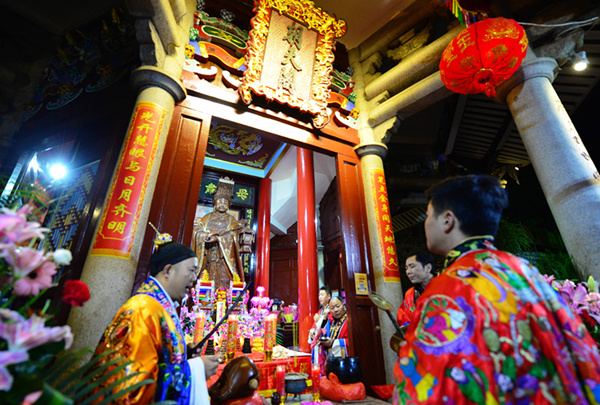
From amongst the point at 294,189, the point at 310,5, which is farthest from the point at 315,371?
the point at 294,189

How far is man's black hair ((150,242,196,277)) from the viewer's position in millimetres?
1715

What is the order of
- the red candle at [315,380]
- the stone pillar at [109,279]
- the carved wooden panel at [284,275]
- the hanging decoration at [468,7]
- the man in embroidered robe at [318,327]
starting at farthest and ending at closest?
1. the carved wooden panel at [284,275]
2. the man in embroidered robe at [318,327]
3. the hanging decoration at [468,7]
4. the red candle at [315,380]
5. the stone pillar at [109,279]

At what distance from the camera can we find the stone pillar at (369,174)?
3.72m

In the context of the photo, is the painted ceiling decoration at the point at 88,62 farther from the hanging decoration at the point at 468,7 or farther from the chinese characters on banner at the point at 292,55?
the hanging decoration at the point at 468,7

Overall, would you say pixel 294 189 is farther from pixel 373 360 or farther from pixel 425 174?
pixel 373 360

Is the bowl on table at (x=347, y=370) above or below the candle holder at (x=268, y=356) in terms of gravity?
below

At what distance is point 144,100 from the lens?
9.52 feet

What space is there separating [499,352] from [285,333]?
7.16 m

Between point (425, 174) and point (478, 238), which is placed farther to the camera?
point (425, 174)

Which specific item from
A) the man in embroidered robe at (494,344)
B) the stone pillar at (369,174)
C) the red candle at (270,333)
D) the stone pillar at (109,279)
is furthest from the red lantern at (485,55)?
the red candle at (270,333)

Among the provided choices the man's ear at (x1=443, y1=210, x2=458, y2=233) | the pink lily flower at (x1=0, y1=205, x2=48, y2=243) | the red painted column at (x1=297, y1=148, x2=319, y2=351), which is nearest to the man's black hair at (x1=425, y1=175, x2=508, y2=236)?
the man's ear at (x1=443, y1=210, x2=458, y2=233)

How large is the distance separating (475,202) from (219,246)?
512cm

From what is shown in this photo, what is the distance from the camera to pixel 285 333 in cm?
729

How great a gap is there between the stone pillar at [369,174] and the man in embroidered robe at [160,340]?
2.61 metres
